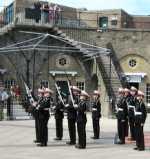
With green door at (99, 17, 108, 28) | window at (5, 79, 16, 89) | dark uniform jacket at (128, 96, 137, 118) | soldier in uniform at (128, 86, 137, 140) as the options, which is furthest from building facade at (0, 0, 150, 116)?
dark uniform jacket at (128, 96, 137, 118)

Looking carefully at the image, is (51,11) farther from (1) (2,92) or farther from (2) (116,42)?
(1) (2,92)

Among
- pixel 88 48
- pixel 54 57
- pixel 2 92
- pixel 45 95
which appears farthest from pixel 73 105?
pixel 54 57

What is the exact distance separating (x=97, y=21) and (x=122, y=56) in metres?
5.47

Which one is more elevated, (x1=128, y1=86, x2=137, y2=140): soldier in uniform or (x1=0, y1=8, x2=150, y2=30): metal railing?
(x1=0, y1=8, x2=150, y2=30): metal railing

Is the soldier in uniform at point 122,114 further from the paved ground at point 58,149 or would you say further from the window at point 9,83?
the window at point 9,83

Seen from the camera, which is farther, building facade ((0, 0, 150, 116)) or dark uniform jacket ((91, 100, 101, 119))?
building facade ((0, 0, 150, 116))

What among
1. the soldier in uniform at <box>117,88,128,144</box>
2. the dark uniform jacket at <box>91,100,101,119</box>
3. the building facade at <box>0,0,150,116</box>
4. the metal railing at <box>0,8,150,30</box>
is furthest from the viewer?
the metal railing at <box>0,8,150,30</box>

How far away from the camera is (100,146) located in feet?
60.9

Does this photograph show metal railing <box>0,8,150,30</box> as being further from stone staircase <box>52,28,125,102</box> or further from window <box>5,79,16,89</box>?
window <box>5,79,16,89</box>

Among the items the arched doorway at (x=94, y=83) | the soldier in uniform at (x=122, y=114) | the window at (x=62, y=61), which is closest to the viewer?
the soldier in uniform at (x=122, y=114)

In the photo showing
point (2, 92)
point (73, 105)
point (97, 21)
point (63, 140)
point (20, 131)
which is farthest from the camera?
point (97, 21)

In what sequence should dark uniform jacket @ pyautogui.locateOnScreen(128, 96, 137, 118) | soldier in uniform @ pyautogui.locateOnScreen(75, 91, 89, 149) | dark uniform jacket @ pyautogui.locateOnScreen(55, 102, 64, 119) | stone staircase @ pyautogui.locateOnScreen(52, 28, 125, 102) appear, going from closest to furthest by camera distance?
soldier in uniform @ pyautogui.locateOnScreen(75, 91, 89, 149) < dark uniform jacket @ pyautogui.locateOnScreen(128, 96, 137, 118) < dark uniform jacket @ pyautogui.locateOnScreen(55, 102, 64, 119) < stone staircase @ pyautogui.locateOnScreen(52, 28, 125, 102)

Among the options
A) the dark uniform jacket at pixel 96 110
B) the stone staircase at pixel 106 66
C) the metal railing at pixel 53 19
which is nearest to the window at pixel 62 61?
the stone staircase at pixel 106 66

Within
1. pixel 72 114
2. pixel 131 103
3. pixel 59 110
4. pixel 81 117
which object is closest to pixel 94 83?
pixel 59 110
